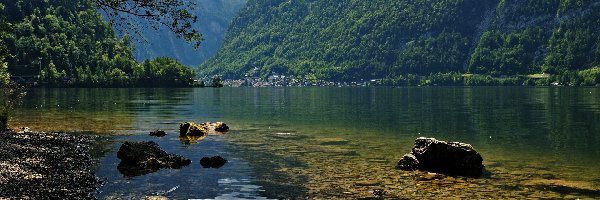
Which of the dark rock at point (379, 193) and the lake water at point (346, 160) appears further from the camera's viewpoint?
the lake water at point (346, 160)

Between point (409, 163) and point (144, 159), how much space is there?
59.9 ft

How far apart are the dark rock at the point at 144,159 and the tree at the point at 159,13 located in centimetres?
971

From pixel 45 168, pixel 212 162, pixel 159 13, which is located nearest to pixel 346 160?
pixel 212 162

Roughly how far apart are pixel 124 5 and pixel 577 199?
26.3m

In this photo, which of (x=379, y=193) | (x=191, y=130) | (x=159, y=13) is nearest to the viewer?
(x=379, y=193)

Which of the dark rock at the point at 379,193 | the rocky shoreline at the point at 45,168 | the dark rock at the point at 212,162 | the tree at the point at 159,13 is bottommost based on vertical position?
the dark rock at the point at 379,193

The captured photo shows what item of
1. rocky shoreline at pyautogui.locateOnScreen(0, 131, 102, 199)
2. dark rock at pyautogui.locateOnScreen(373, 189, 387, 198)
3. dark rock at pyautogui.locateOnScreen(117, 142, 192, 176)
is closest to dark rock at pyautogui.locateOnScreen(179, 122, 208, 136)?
rocky shoreline at pyautogui.locateOnScreen(0, 131, 102, 199)

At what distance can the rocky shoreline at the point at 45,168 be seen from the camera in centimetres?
2586

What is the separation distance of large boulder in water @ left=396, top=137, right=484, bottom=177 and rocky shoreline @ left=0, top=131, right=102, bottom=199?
66.2 ft

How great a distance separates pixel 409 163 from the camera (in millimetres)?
36594

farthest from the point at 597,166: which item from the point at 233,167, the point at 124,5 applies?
the point at 124,5

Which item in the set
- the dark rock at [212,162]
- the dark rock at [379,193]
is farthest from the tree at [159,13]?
the dark rock at [379,193]

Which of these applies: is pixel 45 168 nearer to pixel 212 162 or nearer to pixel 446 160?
pixel 212 162

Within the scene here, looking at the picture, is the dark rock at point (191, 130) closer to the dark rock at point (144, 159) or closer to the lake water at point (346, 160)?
the lake water at point (346, 160)
